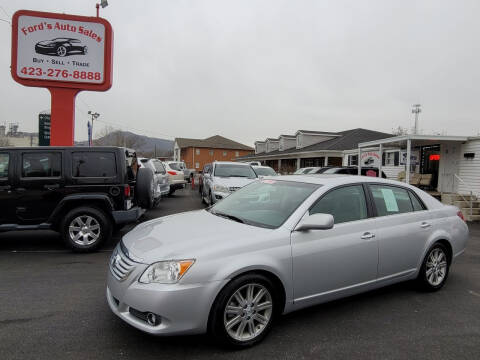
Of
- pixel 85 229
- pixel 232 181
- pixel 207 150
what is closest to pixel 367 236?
pixel 85 229

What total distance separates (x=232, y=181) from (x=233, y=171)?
116 centimetres

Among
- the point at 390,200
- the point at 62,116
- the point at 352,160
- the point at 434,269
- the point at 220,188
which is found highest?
the point at 62,116

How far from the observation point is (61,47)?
1098cm

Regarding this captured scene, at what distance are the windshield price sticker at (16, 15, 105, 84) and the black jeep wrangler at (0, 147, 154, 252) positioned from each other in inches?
228

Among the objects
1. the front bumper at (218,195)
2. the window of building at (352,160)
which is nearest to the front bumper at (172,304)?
the front bumper at (218,195)

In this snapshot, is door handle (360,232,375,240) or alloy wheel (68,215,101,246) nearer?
door handle (360,232,375,240)

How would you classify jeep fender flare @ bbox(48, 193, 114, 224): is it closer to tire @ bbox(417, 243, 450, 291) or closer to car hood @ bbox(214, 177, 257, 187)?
car hood @ bbox(214, 177, 257, 187)

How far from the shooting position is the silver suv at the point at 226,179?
35.0 ft

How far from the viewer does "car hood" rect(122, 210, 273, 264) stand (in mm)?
2902

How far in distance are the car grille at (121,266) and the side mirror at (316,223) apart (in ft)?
5.16

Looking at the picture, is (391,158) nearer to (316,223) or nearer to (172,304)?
(316,223)

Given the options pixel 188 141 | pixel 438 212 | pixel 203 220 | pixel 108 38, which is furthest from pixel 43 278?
pixel 188 141

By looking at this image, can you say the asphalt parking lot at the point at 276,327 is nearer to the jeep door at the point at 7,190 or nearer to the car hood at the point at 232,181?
the jeep door at the point at 7,190

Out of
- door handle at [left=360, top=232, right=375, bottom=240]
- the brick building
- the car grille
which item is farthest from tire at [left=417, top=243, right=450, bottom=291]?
the brick building
